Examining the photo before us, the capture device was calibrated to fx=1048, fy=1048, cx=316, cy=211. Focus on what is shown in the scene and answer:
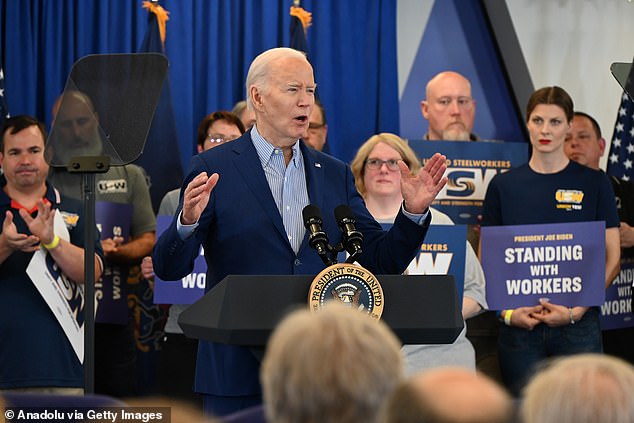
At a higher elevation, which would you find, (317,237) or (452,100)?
(452,100)

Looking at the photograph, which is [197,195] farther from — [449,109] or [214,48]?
[214,48]

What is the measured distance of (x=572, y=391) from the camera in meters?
1.35

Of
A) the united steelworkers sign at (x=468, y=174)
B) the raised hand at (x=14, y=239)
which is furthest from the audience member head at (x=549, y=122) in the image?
the raised hand at (x=14, y=239)

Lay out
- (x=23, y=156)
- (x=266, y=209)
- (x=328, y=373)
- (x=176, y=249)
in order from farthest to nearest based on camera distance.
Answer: (x=23, y=156), (x=266, y=209), (x=176, y=249), (x=328, y=373)

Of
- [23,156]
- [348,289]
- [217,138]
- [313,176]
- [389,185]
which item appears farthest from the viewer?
[217,138]

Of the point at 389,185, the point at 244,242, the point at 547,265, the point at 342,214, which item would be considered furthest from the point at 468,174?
the point at 342,214

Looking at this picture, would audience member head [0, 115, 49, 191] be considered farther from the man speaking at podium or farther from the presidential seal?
the presidential seal

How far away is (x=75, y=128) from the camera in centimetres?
387

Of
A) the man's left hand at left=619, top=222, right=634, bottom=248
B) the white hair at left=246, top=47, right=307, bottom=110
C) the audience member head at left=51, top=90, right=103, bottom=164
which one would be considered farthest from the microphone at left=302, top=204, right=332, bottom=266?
the man's left hand at left=619, top=222, right=634, bottom=248

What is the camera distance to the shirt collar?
3.42 m

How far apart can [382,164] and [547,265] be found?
40.9 inches

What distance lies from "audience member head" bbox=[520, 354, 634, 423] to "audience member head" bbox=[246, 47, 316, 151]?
211 cm

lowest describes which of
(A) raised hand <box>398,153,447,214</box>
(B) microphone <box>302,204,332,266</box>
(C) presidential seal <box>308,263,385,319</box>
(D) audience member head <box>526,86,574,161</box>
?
(C) presidential seal <box>308,263,385,319</box>

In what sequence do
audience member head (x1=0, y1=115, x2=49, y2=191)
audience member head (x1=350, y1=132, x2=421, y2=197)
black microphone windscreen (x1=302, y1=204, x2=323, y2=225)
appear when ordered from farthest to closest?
audience member head (x1=350, y1=132, x2=421, y2=197)
audience member head (x1=0, y1=115, x2=49, y2=191)
black microphone windscreen (x1=302, y1=204, x2=323, y2=225)
